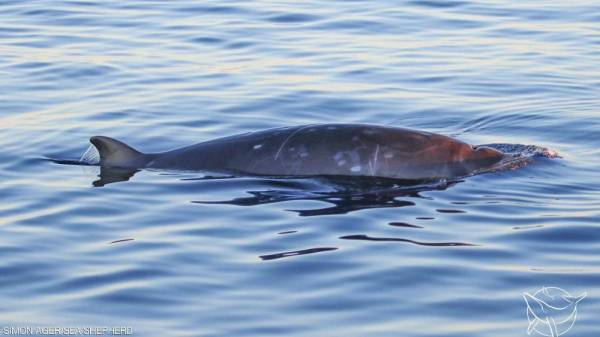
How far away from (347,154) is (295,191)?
2.17 feet

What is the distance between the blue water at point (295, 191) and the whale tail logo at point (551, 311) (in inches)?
3.1

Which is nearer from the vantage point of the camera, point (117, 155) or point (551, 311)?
point (551, 311)

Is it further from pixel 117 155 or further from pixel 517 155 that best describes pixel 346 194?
pixel 117 155

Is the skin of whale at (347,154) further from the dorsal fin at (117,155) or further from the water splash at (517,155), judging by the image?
the dorsal fin at (117,155)

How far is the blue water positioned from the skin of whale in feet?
0.88

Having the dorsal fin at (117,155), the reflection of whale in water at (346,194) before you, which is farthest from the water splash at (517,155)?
the dorsal fin at (117,155)

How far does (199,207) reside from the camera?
11797 mm

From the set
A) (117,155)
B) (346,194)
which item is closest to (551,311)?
(346,194)

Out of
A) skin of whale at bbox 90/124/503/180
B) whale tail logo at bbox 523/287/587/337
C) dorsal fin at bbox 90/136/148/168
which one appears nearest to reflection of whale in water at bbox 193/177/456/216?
skin of whale at bbox 90/124/503/180

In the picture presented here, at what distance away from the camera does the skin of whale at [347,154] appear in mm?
12445

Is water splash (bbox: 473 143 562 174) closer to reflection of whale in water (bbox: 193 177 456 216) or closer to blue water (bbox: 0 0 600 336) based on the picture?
blue water (bbox: 0 0 600 336)

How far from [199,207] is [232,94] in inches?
219

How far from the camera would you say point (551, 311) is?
8.70 metres

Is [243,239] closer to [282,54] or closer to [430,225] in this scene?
[430,225]
